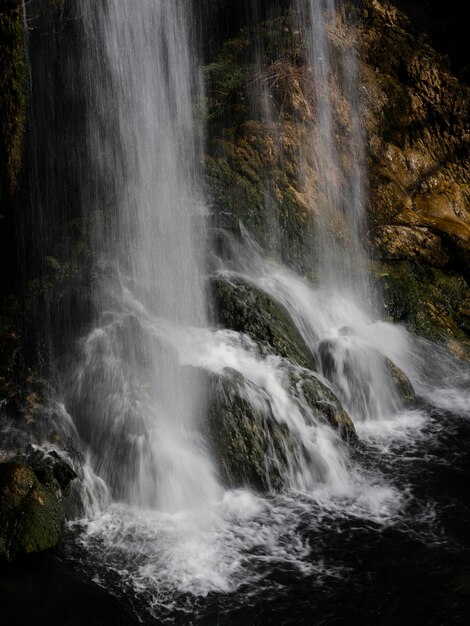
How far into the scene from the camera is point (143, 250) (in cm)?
845

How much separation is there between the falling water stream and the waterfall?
0.02 meters

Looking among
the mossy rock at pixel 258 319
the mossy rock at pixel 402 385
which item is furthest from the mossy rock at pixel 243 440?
the mossy rock at pixel 402 385

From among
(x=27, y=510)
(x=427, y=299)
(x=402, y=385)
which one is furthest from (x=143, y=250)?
(x=427, y=299)

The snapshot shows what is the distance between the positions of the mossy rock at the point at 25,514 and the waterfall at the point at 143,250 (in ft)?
2.55

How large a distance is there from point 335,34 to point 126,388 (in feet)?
28.4

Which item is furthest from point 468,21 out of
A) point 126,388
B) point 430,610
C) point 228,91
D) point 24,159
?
point 430,610

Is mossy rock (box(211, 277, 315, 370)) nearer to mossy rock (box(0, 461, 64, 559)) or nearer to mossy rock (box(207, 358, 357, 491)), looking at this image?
mossy rock (box(207, 358, 357, 491))

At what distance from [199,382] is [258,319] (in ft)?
5.19

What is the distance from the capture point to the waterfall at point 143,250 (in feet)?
20.0

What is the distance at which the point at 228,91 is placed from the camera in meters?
11.2

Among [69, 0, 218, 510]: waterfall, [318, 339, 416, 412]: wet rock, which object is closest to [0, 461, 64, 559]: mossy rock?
[69, 0, 218, 510]: waterfall

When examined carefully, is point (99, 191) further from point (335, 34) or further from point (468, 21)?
point (468, 21)

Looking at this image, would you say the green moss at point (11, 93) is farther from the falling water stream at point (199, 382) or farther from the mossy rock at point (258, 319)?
the mossy rock at point (258, 319)

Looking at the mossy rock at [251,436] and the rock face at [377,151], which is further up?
the rock face at [377,151]
